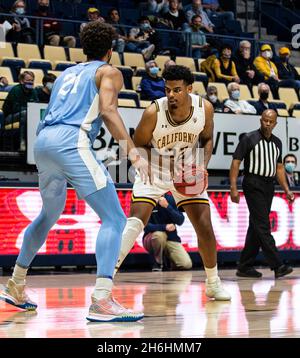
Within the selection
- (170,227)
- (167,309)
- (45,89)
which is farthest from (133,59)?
(167,309)

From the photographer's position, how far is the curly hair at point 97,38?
6.86 meters

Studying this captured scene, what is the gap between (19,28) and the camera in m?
17.4

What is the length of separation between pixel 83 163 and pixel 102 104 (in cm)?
44

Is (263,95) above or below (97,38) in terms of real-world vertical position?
below

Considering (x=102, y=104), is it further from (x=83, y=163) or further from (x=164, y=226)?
(x=164, y=226)

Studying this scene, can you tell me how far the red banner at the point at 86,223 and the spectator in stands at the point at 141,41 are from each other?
499 cm

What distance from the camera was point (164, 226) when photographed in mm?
13805

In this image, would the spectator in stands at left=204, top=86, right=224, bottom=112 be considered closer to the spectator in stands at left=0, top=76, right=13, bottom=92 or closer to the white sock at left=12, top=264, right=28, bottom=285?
the spectator in stands at left=0, top=76, right=13, bottom=92

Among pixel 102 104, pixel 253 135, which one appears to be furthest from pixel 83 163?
pixel 253 135

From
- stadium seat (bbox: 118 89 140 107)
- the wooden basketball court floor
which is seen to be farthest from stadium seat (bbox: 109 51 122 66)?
the wooden basketball court floor

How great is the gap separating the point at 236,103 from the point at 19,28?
413 cm

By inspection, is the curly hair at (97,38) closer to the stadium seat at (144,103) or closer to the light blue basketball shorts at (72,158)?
the light blue basketball shorts at (72,158)

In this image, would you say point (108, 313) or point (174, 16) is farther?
point (174, 16)

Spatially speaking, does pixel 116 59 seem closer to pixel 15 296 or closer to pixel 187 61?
pixel 187 61
